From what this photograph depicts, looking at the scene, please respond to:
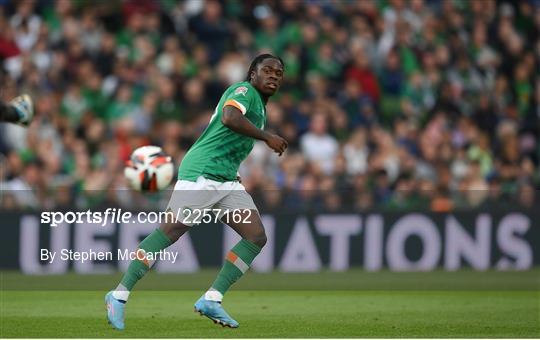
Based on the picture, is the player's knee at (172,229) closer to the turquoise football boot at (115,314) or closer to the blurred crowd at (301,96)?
the turquoise football boot at (115,314)

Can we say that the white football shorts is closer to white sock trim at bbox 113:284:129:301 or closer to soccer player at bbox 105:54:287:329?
soccer player at bbox 105:54:287:329

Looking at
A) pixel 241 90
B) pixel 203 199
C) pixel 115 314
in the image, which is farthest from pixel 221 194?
pixel 115 314

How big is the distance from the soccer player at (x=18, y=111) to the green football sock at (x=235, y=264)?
6.19 feet

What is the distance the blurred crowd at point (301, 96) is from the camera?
1612 centimetres

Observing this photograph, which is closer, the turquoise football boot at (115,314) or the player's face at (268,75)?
the turquoise football boot at (115,314)

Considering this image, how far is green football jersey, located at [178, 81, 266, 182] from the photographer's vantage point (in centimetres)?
941

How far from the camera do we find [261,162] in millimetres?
16812

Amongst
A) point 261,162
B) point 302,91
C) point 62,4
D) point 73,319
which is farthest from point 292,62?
point 73,319

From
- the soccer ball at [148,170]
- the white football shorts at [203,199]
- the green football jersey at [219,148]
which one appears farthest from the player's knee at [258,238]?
the soccer ball at [148,170]

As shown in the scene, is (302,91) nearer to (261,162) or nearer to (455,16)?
(261,162)

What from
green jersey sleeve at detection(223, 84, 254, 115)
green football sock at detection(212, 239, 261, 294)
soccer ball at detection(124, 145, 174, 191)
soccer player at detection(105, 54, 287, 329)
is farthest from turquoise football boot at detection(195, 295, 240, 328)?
soccer ball at detection(124, 145, 174, 191)

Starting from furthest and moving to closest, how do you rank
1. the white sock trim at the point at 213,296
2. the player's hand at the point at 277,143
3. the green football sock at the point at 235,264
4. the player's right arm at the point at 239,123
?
the green football sock at the point at 235,264 < the white sock trim at the point at 213,296 < the player's right arm at the point at 239,123 < the player's hand at the point at 277,143

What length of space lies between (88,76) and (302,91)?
3150mm

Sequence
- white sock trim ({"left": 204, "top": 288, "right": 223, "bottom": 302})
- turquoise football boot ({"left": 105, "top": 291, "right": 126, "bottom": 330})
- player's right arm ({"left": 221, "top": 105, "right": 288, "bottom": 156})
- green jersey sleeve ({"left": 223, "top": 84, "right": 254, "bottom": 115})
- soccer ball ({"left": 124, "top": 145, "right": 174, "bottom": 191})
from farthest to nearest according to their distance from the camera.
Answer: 1. soccer ball ({"left": 124, "top": 145, "right": 174, "bottom": 191})
2. white sock trim ({"left": 204, "top": 288, "right": 223, "bottom": 302})
3. turquoise football boot ({"left": 105, "top": 291, "right": 126, "bottom": 330})
4. green jersey sleeve ({"left": 223, "top": 84, "right": 254, "bottom": 115})
5. player's right arm ({"left": 221, "top": 105, "right": 288, "bottom": 156})
